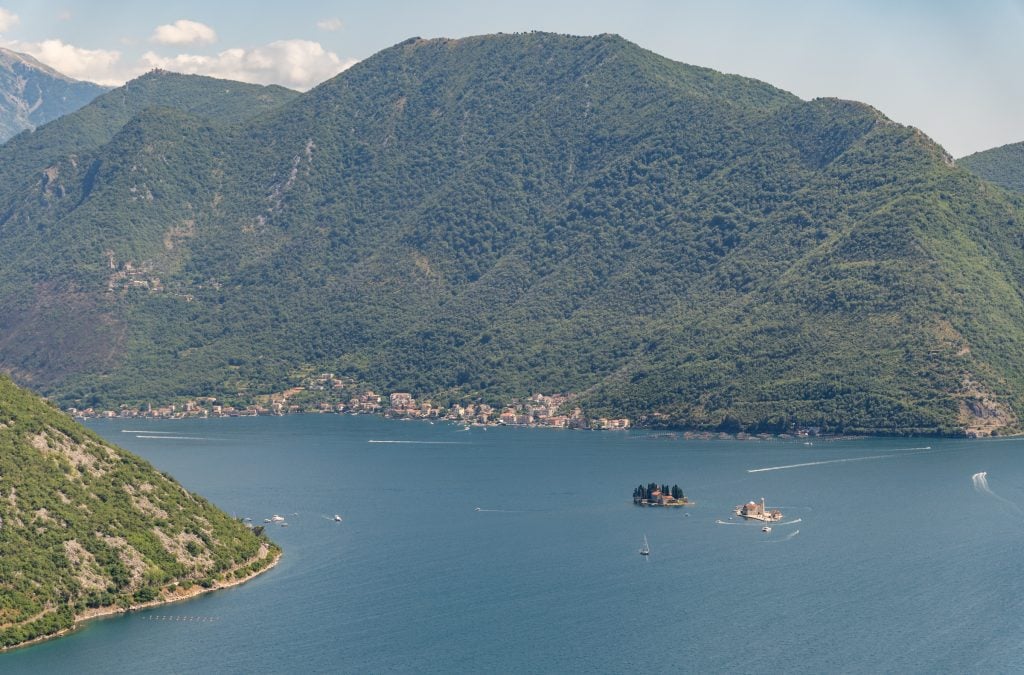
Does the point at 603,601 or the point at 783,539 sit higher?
the point at 783,539

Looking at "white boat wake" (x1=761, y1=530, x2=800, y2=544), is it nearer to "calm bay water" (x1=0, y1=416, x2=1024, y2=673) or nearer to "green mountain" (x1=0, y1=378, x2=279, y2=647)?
"calm bay water" (x1=0, y1=416, x2=1024, y2=673)

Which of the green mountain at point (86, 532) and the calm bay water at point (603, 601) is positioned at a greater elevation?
the green mountain at point (86, 532)

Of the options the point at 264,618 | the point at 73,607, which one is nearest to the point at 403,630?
the point at 264,618

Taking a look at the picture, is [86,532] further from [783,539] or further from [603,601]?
[783,539]

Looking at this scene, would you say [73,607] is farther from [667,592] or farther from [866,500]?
[866,500]

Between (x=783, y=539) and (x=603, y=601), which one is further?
(x=783, y=539)

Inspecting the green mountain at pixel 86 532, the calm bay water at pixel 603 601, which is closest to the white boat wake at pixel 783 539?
the calm bay water at pixel 603 601

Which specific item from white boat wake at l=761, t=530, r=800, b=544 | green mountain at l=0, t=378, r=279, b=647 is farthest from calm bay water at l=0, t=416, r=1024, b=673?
green mountain at l=0, t=378, r=279, b=647

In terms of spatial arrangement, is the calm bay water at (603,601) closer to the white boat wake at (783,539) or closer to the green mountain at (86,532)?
the white boat wake at (783,539)

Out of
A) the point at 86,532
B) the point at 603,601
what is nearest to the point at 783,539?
the point at 603,601

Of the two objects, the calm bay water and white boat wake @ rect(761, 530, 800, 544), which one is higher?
white boat wake @ rect(761, 530, 800, 544)
